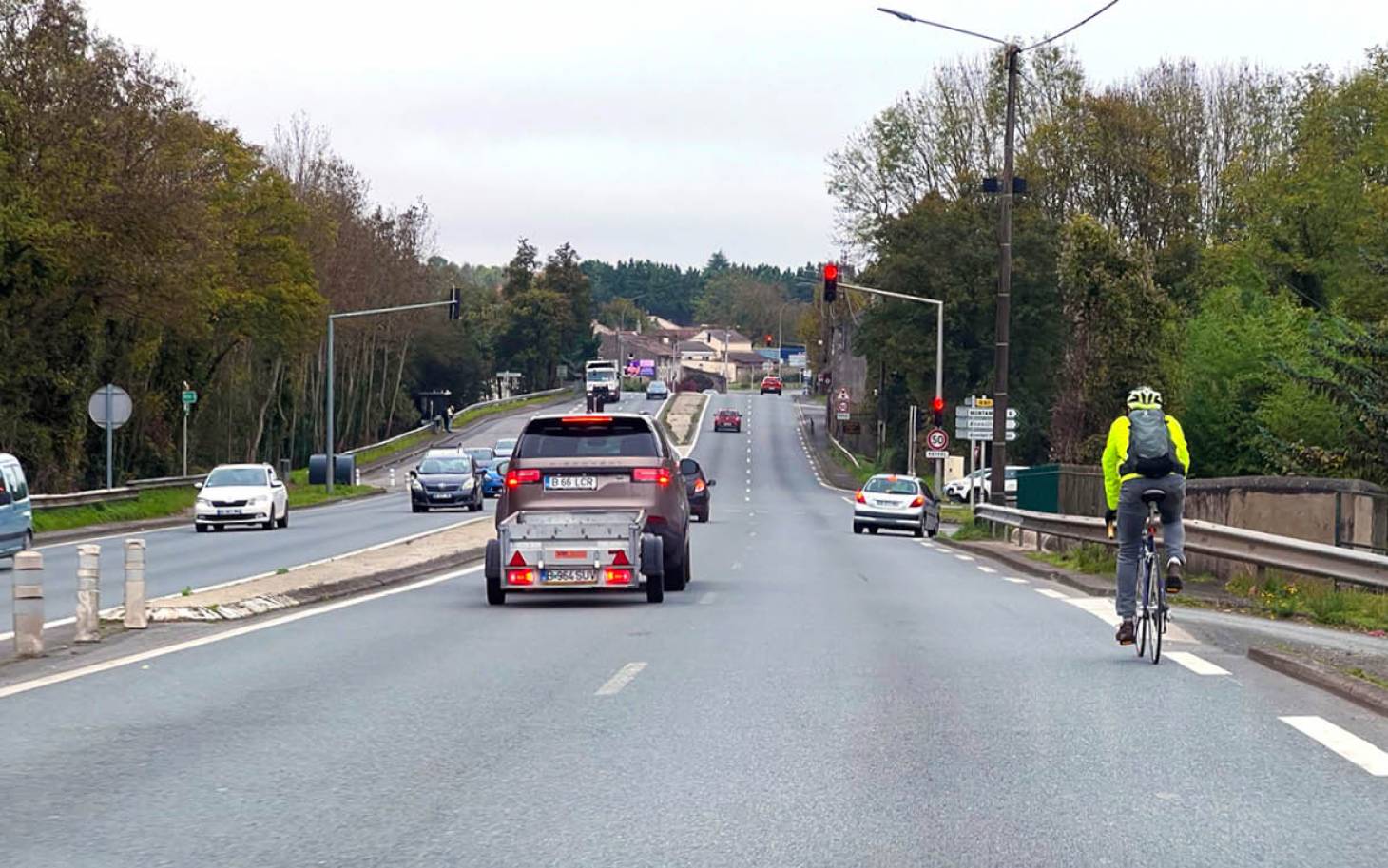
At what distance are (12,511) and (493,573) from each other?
1230 cm

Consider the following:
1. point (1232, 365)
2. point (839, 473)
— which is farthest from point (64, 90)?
point (839, 473)

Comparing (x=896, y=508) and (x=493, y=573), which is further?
(x=896, y=508)

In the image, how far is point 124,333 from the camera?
195 ft

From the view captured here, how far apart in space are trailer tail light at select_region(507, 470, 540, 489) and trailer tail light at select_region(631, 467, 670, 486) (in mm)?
1028

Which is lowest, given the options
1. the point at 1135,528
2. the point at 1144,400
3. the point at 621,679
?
the point at 621,679

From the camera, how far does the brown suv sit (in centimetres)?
2002

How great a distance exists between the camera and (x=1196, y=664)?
44.7ft

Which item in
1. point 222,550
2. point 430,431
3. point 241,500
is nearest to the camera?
point 222,550

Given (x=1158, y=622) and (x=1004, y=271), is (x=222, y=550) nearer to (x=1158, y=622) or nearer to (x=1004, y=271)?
(x=1004, y=271)

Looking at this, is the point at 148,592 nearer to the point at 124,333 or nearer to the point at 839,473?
the point at 124,333

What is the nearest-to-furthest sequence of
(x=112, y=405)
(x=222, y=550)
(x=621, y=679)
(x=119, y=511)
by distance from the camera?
(x=621, y=679) < (x=222, y=550) < (x=112, y=405) < (x=119, y=511)

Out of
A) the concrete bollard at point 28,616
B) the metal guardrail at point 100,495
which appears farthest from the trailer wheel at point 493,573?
the metal guardrail at point 100,495

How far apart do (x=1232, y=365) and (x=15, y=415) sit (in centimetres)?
3686

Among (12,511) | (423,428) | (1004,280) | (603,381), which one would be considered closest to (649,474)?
(12,511)
